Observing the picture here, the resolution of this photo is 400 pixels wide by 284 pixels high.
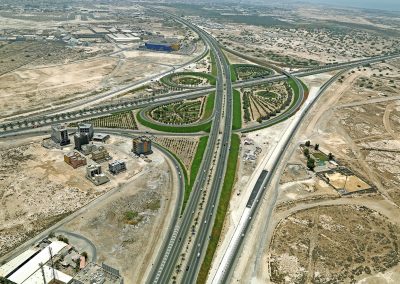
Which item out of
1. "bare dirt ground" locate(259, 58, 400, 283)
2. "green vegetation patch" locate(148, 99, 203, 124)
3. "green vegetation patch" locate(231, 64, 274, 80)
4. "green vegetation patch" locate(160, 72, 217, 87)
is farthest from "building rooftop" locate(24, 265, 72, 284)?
"green vegetation patch" locate(231, 64, 274, 80)

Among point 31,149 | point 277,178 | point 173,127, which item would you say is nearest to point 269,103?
point 173,127

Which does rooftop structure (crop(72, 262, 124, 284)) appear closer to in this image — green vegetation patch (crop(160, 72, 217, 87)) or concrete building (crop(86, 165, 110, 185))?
concrete building (crop(86, 165, 110, 185))

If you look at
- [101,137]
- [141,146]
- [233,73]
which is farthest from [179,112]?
[233,73]

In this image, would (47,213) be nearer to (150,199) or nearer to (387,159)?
(150,199)

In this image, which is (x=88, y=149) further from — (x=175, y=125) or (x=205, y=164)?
(x=205, y=164)

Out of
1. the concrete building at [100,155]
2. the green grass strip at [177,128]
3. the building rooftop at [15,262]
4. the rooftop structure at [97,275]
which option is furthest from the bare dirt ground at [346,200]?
the concrete building at [100,155]

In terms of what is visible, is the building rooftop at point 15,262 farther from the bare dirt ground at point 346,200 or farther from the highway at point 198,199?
the bare dirt ground at point 346,200

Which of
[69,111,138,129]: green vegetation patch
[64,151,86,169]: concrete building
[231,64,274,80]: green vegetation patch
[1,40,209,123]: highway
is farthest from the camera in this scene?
[231,64,274,80]: green vegetation patch
